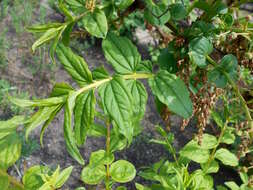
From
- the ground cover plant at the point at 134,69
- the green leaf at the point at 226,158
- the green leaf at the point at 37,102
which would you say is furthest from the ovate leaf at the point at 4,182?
the green leaf at the point at 226,158

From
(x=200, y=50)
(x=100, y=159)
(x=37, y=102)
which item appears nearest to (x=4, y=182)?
(x=100, y=159)

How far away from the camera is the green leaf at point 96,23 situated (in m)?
0.76

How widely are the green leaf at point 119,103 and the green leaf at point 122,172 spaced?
0.57 meters

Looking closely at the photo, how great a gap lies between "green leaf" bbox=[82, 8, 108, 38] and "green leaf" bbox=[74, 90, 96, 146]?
0.42 feet

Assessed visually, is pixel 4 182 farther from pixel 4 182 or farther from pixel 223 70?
pixel 223 70

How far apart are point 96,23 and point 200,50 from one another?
24cm

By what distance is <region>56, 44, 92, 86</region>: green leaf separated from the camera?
799 millimetres

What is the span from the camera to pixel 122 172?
1.31 meters

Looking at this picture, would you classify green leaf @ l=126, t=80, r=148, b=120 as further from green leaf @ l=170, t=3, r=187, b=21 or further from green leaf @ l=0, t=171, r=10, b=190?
green leaf @ l=0, t=171, r=10, b=190

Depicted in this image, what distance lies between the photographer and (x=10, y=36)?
2992 millimetres

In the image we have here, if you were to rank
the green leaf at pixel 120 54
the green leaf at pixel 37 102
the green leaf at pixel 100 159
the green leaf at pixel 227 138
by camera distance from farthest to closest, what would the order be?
the green leaf at pixel 227 138
the green leaf at pixel 100 159
the green leaf at pixel 120 54
the green leaf at pixel 37 102

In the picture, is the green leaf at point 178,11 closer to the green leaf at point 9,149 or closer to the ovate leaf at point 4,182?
the green leaf at point 9,149

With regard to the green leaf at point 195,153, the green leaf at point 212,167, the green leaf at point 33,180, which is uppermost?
the green leaf at point 33,180

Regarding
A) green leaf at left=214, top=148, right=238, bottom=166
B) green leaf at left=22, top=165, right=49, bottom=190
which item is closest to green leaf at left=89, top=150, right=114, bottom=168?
green leaf at left=22, top=165, right=49, bottom=190
